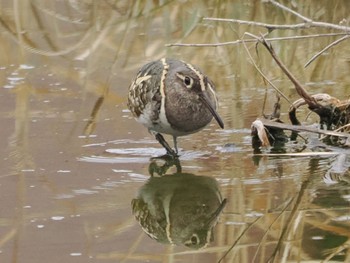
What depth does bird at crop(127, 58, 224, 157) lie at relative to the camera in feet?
21.6

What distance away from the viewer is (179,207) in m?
5.72

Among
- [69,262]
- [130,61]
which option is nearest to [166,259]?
[69,262]

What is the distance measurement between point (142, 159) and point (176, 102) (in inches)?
15.8

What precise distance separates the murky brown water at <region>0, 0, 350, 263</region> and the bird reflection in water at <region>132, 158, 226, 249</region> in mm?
12

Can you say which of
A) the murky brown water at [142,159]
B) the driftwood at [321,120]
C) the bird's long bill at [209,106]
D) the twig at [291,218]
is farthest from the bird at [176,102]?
the twig at [291,218]

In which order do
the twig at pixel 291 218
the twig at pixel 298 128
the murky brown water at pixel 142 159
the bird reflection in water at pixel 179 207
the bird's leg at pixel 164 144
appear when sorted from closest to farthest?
the twig at pixel 291 218, the murky brown water at pixel 142 159, the bird reflection in water at pixel 179 207, the twig at pixel 298 128, the bird's leg at pixel 164 144

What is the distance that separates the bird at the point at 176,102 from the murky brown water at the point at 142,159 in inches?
8.1

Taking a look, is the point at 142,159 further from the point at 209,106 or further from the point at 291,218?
the point at 291,218

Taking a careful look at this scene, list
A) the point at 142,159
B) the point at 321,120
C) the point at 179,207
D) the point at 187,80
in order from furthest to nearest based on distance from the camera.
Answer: the point at 321,120 → the point at 142,159 → the point at 187,80 → the point at 179,207

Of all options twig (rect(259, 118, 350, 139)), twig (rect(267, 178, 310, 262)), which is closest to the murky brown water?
twig (rect(267, 178, 310, 262))

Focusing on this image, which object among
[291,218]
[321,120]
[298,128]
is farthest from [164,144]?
[291,218]

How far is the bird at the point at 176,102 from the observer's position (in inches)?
259

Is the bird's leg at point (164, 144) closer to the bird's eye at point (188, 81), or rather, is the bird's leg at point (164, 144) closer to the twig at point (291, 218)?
the bird's eye at point (188, 81)

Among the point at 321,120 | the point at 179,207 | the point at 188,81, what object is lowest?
the point at 179,207
